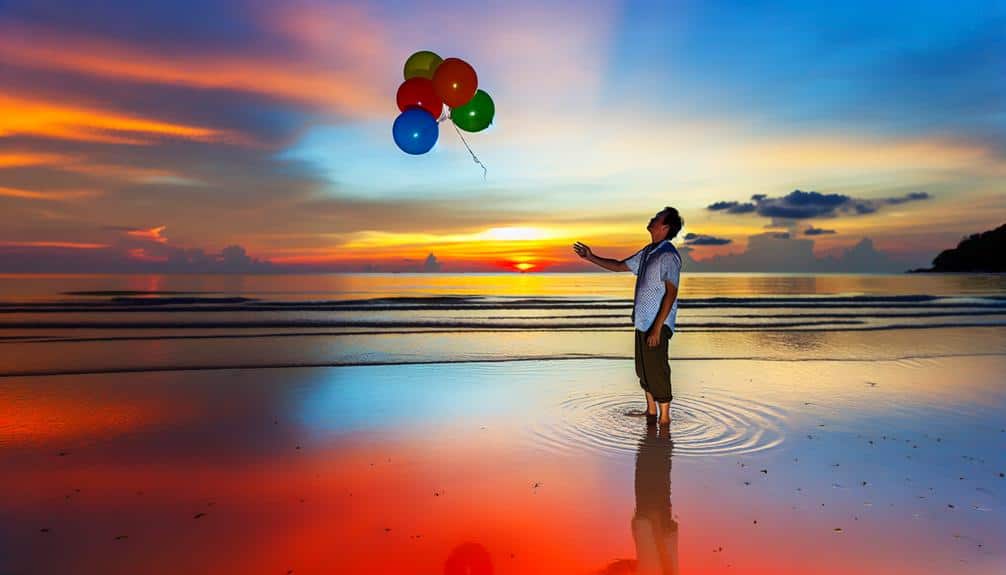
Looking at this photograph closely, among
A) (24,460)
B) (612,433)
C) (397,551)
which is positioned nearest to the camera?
(397,551)

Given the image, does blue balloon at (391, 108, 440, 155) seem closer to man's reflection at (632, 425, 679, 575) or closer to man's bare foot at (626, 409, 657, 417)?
man's bare foot at (626, 409, 657, 417)

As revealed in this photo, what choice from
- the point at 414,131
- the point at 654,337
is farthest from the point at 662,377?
the point at 414,131

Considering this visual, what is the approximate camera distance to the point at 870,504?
4516mm

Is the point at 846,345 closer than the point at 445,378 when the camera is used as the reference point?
No

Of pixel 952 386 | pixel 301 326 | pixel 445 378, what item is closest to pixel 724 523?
pixel 445 378

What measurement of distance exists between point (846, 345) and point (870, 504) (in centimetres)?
1213

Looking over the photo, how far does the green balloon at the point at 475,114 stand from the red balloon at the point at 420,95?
0.34 meters

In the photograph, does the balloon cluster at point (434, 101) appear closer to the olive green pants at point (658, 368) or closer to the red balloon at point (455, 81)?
the red balloon at point (455, 81)

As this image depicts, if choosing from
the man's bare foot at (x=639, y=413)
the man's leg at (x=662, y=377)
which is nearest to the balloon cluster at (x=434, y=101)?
the man's leg at (x=662, y=377)

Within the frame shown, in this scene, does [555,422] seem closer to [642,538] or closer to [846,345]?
[642,538]

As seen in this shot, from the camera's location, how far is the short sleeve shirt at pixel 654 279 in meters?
6.59

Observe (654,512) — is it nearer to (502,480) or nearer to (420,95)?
(502,480)

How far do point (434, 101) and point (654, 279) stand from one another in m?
4.01

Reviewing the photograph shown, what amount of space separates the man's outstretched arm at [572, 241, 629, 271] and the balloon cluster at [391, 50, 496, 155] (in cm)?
269
